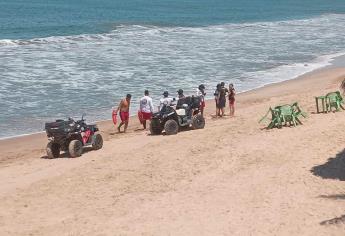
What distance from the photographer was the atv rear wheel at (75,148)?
44.3 feet

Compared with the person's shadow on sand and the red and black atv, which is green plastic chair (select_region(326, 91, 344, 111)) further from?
the red and black atv

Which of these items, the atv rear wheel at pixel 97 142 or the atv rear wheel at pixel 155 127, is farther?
the atv rear wheel at pixel 155 127

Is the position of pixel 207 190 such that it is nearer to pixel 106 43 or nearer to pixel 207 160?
pixel 207 160

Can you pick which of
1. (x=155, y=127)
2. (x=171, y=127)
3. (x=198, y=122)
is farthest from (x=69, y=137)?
(x=198, y=122)

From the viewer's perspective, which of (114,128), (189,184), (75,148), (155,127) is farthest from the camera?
(114,128)

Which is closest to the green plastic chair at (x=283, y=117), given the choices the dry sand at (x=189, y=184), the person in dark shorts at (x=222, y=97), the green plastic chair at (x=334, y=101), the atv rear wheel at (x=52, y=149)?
the dry sand at (x=189, y=184)

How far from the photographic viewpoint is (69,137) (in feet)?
44.8

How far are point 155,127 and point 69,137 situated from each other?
2.58 m

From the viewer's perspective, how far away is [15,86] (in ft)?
75.9

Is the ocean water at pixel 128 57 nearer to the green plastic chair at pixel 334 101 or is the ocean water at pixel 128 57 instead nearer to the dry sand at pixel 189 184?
the dry sand at pixel 189 184

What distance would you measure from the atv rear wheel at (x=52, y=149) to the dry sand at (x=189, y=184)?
9.3 inches

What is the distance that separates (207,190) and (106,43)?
29.5 m

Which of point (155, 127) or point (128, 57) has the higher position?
point (128, 57)

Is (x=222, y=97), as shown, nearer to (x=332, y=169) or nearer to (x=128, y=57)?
(x=332, y=169)
